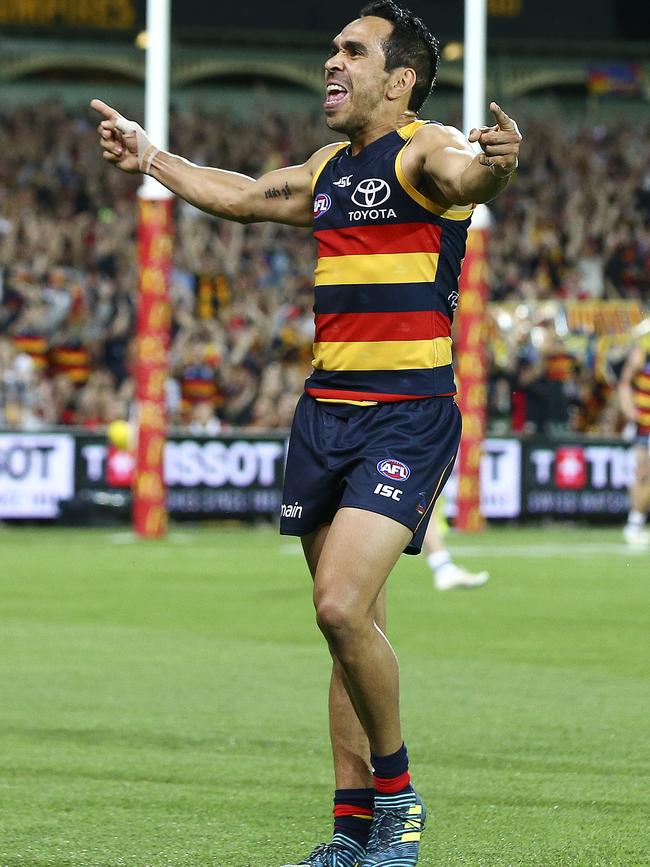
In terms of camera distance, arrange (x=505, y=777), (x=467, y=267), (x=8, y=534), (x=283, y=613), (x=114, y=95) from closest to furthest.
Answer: (x=505, y=777)
(x=283, y=613)
(x=8, y=534)
(x=467, y=267)
(x=114, y=95)

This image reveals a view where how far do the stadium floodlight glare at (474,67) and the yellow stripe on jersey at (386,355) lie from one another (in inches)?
645

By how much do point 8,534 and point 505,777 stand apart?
14.3 meters

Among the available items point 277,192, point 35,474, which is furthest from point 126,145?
point 35,474

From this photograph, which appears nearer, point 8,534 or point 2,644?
point 2,644

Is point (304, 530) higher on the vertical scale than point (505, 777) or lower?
higher

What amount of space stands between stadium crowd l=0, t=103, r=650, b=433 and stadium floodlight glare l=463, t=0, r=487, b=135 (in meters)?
4.61

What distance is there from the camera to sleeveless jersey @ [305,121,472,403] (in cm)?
513

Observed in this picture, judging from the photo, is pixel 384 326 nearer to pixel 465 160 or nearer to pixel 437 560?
pixel 465 160

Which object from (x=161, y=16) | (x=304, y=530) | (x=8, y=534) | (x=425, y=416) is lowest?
(x=8, y=534)

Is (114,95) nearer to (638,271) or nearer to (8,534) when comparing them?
(638,271)

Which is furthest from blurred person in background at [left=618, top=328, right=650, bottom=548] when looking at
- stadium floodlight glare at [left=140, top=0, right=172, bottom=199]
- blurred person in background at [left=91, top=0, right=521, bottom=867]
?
blurred person in background at [left=91, top=0, right=521, bottom=867]

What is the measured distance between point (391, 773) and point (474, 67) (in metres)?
17.5

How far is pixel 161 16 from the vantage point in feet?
66.2

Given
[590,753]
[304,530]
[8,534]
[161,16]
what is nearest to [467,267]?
[161,16]
